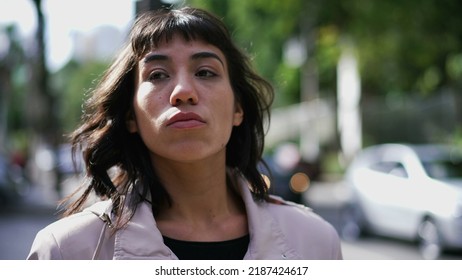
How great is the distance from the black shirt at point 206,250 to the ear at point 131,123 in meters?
0.30

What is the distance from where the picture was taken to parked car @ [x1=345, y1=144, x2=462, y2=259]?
7.26 metres

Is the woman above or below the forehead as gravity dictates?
below

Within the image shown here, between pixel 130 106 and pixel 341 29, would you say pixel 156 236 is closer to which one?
pixel 130 106

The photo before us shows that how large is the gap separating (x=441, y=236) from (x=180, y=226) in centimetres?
587

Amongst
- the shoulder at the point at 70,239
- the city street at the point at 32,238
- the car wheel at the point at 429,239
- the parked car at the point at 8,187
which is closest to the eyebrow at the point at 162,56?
the shoulder at the point at 70,239

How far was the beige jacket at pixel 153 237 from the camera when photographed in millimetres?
1689

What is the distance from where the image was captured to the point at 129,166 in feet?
6.31

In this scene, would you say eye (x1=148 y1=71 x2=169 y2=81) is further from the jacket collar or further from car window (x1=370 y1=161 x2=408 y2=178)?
car window (x1=370 y1=161 x2=408 y2=178)

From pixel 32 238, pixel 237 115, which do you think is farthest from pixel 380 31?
pixel 237 115

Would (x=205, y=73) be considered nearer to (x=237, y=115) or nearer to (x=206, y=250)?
(x=237, y=115)

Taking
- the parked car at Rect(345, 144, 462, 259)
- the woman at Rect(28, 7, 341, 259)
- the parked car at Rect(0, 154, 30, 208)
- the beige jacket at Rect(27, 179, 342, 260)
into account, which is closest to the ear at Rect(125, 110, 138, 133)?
the woman at Rect(28, 7, 341, 259)

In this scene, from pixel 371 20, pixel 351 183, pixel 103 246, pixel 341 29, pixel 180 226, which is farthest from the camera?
pixel 341 29
